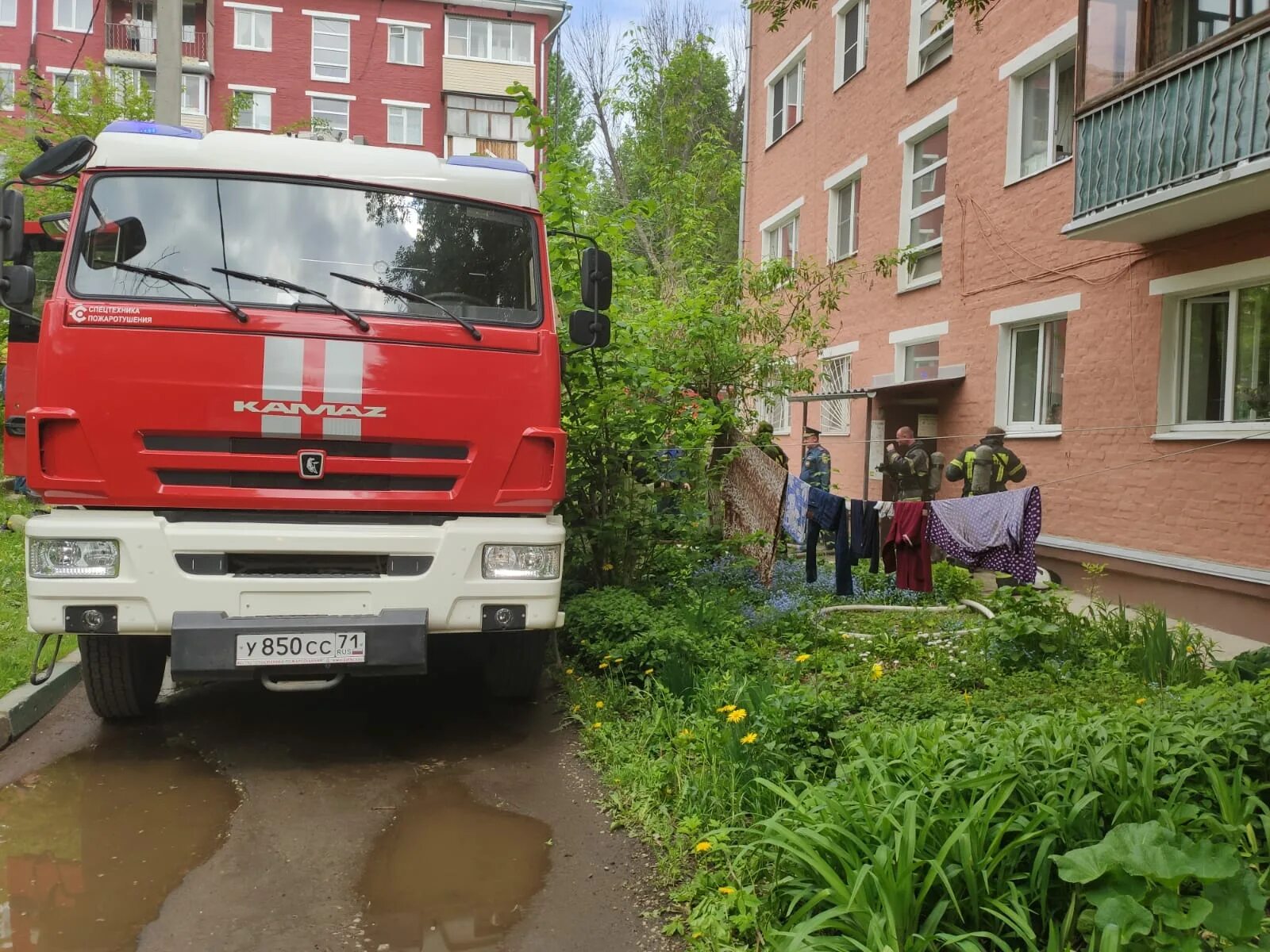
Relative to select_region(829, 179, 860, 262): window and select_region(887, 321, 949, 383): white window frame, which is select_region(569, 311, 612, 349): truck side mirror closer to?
select_region(887, 321, 949, 383): white window frame

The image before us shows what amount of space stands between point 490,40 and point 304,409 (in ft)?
116

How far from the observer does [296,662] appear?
4.60 metres

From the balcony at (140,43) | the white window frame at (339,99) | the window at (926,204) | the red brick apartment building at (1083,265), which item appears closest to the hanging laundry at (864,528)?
the red brick apartment building at (1083,265)

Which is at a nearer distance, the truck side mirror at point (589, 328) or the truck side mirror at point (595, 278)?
the truck side mirror at point (595, 278)

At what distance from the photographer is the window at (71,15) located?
34031 mm

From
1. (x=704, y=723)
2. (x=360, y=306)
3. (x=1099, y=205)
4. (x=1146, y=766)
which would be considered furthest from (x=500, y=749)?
(x=1099, y=205)

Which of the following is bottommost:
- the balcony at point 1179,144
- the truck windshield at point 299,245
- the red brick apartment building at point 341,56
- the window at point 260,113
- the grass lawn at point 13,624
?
the grass lawn at point 13,624

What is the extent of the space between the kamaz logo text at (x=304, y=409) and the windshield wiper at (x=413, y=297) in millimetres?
581

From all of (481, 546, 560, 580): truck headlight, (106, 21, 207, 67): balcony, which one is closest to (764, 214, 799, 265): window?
(481, 546, 560, 580): truck headlight

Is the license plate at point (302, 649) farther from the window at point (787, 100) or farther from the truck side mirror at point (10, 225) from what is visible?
the window at point (787, 100)

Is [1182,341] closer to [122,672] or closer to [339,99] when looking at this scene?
[122,672]

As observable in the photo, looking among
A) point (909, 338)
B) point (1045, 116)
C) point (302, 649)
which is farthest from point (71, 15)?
point (302, 649)

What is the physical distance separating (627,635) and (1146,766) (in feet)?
10.9

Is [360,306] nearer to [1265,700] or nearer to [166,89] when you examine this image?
[1265,700]
